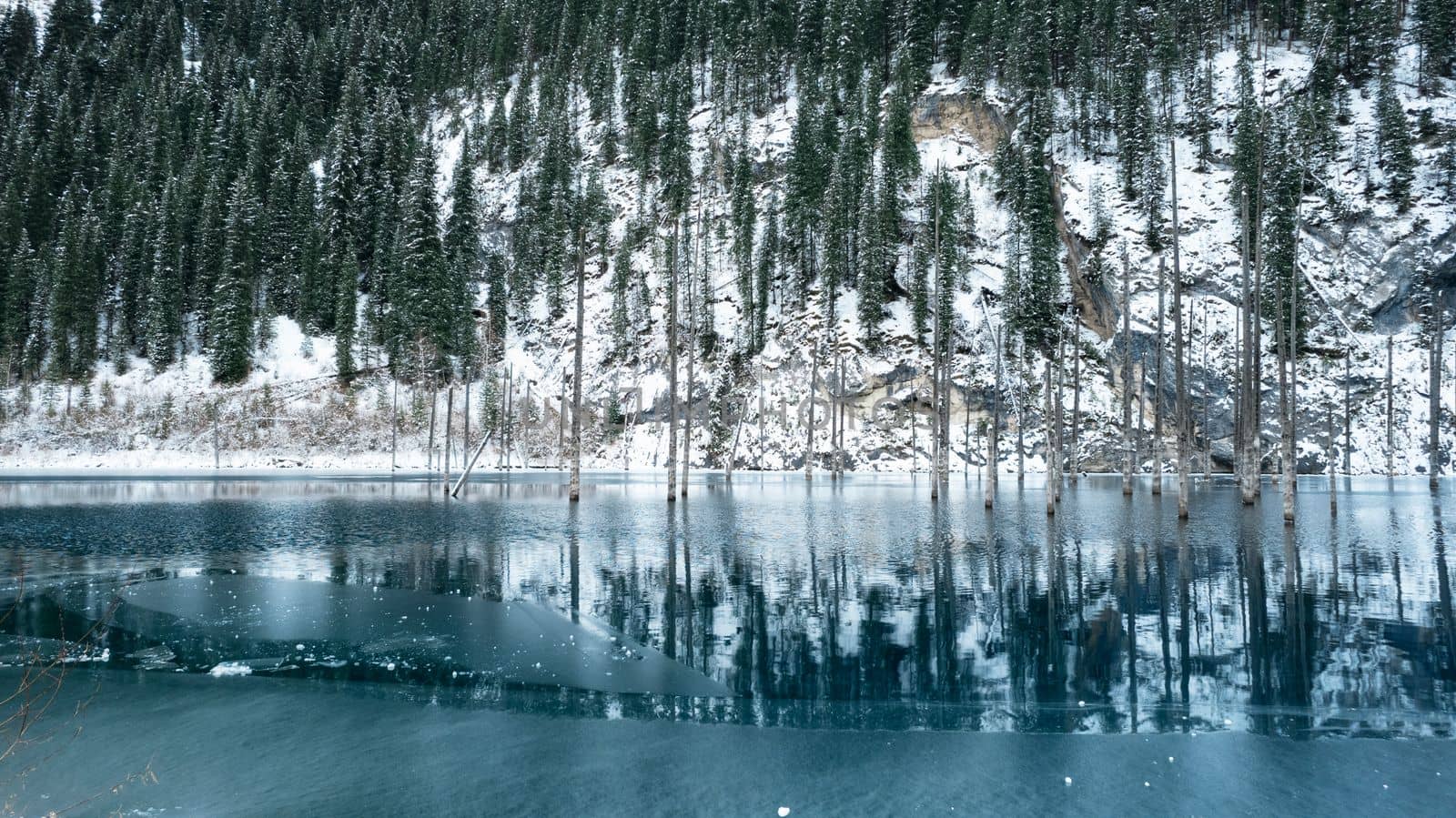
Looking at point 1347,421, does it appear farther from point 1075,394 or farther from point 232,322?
point 232,322

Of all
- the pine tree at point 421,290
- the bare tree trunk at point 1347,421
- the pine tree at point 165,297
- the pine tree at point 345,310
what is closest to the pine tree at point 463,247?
the pine tree at point 421,290

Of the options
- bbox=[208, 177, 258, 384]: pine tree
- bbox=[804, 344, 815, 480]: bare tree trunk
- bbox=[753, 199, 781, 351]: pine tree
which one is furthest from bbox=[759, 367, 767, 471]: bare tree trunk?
bbox=[208, 177, 258, 384]: pine tree

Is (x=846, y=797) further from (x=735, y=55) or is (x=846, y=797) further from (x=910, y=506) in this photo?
(x=735, y=55)

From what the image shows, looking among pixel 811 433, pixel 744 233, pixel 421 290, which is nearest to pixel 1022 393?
pixel 811 433

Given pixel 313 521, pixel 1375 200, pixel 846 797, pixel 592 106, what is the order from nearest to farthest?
1. pixel 846 797
2. pixel 313 521
3. pixel 1375 200
4. pixel 592 106

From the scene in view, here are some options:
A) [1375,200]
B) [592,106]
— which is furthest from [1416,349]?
[592,106]

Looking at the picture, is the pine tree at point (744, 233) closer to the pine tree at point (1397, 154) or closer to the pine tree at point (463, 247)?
the pine tree at point (463, 247)
